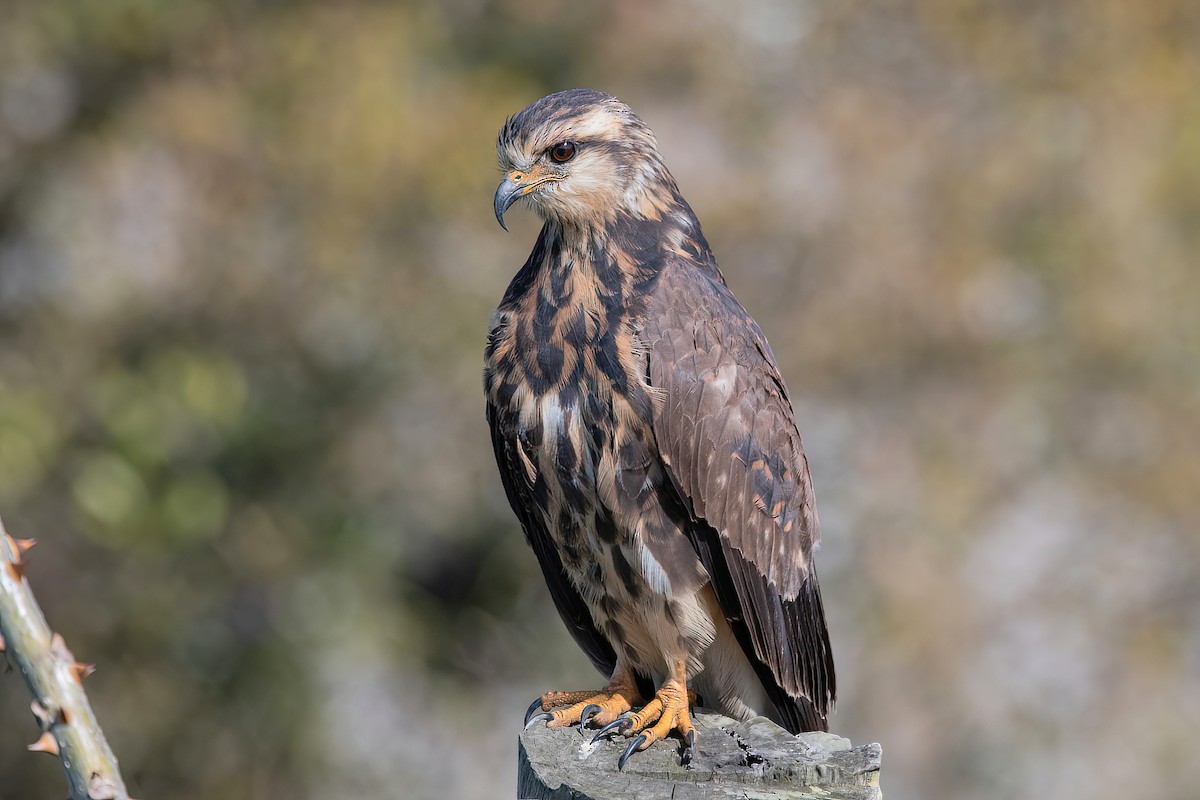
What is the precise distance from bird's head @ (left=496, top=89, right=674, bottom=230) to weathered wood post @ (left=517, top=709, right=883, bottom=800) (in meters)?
1.27

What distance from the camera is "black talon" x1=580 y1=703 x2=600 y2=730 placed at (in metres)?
3.10

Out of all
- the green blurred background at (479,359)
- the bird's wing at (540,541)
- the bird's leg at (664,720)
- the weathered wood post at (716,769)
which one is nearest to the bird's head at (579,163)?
the bird's wing at (540,541)

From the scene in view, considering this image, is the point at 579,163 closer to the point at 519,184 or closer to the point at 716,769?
the point at 519,184

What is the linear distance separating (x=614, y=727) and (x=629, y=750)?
0.20 meters

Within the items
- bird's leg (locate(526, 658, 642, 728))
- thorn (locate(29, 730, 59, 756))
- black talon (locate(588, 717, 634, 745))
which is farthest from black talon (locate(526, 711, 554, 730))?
thorn (locate(29, 730, 59, 756))

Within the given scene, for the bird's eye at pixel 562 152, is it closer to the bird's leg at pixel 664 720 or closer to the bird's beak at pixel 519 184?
the bird's beak at pixel 519 184

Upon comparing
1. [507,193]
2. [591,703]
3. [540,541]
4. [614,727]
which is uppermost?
[507,193]

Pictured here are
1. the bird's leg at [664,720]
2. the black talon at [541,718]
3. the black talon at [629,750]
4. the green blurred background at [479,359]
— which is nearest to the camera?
the black talon at [629,750]

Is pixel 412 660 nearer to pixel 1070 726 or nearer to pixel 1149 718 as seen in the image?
pixel 1070 726

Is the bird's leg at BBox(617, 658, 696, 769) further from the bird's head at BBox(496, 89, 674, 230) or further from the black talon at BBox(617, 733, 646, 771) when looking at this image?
the bird's head at BBox(496, 89, 674, 230)

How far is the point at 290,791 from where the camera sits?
746cm

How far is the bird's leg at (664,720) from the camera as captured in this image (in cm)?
292

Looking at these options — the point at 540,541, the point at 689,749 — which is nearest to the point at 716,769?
the point at 689,749

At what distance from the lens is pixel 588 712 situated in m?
3.14
